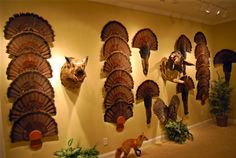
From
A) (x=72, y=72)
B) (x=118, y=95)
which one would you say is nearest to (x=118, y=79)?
(x=118, y=95)

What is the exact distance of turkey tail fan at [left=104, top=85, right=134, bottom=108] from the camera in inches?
133

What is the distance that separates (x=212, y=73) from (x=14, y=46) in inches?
195

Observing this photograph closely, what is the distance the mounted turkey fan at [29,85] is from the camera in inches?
100

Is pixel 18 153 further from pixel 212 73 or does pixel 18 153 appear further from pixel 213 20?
pixel 213 20

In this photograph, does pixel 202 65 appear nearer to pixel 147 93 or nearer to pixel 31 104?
pixel 147 93

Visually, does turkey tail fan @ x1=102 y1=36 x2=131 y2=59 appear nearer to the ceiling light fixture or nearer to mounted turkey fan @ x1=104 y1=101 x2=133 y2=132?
mounted turkey fan @ x1=104 y1=101 x2=133 y2=132

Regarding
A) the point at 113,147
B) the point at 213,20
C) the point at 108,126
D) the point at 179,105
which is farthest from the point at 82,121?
the point at 213,20

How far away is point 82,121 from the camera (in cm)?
314

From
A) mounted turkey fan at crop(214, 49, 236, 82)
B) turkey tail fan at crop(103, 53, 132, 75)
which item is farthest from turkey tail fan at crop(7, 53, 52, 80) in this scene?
mounted turkey fan at crop(214, 49, 236, 82)

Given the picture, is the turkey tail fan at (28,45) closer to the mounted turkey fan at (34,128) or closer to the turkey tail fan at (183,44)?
the mounted turkey fan at (34,128)

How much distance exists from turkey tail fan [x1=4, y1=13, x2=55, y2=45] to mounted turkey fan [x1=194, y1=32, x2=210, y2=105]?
368cm

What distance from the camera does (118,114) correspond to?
11.5 feet

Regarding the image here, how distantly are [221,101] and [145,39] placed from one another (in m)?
2.70

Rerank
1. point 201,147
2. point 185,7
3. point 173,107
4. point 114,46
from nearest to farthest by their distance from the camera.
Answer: point 114,46
point 201,147
point 185,7
point 173,107
